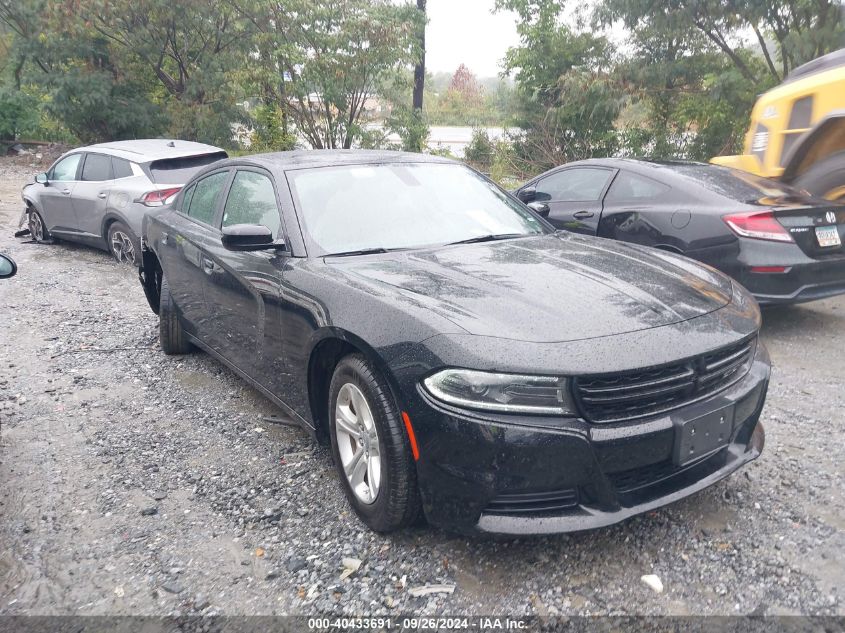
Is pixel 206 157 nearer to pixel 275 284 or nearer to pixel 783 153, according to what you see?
pixel 275 284

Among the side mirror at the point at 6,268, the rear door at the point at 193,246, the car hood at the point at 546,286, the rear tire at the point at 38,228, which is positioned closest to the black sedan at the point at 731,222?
the car hood at the point at 546,286

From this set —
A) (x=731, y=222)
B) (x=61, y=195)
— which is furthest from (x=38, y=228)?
(x=731, y=222)

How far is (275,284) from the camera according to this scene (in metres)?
3.25

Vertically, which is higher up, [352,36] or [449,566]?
[352,36]

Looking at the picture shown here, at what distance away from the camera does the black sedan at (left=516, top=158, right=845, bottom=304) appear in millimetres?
4902

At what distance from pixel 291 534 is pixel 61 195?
314 inches

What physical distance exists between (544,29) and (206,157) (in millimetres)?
10804

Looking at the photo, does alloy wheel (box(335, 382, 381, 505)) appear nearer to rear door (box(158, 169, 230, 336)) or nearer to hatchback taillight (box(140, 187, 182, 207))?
rear door (box(158, 169, 230, 336))

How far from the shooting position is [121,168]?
8.13 metres

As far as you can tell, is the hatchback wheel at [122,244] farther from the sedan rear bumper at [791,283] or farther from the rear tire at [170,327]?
the sedan rear bumper at [791,283]

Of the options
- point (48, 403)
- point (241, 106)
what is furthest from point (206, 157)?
point (241, 106)

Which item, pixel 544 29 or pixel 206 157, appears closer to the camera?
pixel 206 157

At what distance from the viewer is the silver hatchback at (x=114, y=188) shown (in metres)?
7.79

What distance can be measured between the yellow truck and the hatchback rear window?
5977 millimetres
